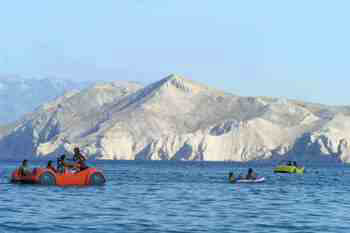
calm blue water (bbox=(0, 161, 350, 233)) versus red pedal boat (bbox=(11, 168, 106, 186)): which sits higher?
red pedal boat (bbox=(11, 168, 106, 186))

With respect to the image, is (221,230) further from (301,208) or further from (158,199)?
(158,199)

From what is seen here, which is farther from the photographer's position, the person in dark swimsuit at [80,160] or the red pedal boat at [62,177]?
the red pedal boat at [62,177]

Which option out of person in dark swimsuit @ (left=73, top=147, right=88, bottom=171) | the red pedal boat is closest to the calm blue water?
the red pedal boat

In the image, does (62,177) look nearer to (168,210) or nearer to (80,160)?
(80,160)

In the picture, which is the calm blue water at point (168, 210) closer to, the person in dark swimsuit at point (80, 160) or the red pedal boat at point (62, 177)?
the red pedal boat at point (62, 177)

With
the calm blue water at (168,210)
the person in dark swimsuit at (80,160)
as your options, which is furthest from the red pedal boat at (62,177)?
the calm blue water at (168,210)

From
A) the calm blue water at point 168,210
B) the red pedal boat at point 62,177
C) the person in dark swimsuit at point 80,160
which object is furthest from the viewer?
the red pedal boat at point 62,177

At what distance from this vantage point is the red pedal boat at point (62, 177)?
70.3 m

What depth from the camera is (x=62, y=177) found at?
7069 cm

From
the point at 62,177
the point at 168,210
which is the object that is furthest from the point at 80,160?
the point at 168,210

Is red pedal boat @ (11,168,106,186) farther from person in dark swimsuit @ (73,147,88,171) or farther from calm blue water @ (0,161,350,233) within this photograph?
calm blue water @ (0,161,350,233)

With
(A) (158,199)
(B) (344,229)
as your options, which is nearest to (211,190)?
(A) (158,199)

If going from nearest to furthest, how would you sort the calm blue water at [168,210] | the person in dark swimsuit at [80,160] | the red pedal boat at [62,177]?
the calm blue water at [168,210] → the person in dark swimsuit at [80,160] → the red pedal boat at [62,177]

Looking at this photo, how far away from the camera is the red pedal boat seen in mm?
70312
